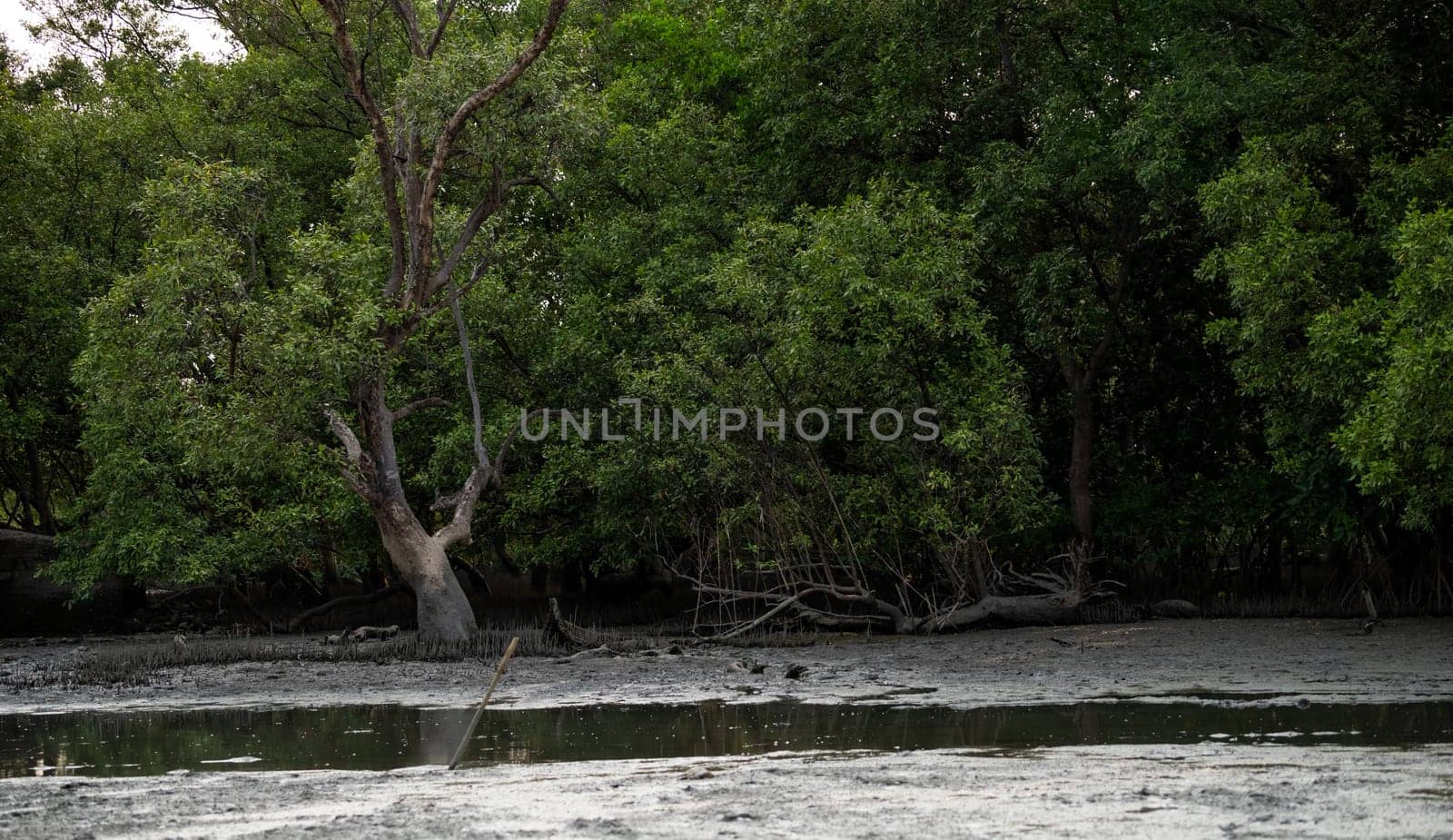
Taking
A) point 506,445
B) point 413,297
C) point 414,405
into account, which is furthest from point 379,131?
point 506,445

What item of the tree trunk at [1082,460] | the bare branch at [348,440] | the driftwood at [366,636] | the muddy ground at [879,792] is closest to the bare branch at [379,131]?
the bare branch at [348,440]

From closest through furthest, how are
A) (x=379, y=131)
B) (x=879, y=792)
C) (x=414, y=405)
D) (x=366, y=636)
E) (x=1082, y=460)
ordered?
1. (x=879, y=792)
2. (x=379, y=131)
3. (x=414, y=405)
4. (x=366, y=636)
5. (x=1082, y=460)

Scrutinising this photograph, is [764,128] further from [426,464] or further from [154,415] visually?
[154,415]

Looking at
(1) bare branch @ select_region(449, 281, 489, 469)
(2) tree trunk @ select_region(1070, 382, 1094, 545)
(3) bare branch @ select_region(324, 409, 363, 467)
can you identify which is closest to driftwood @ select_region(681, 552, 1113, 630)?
(2) tree trunk @ select_region(1070, 382, 1094, 545)

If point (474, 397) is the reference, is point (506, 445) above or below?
below

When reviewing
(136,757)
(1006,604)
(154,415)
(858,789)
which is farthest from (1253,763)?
(154,415)

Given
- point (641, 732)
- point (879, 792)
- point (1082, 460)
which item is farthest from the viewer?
point (1082, 460)

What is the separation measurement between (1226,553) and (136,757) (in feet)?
61.0

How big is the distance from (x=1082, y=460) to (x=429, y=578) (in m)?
10.1

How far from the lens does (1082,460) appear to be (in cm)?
2247

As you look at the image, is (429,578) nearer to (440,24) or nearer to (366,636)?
(366,636)

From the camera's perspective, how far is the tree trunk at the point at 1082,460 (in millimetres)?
22234

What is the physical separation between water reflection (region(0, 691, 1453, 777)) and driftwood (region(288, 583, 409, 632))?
12.9 m

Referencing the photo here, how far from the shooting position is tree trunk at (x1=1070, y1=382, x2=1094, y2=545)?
22.2 metres
